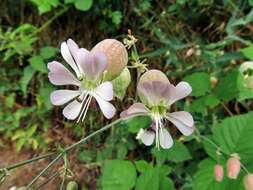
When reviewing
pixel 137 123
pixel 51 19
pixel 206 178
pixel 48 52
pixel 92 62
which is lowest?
pixel 206 178

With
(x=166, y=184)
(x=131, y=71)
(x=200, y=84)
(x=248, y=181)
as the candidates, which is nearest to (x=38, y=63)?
(x=131, y=71)

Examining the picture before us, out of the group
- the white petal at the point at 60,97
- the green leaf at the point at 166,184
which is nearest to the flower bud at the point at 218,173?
the green leaf at the point at 166,184

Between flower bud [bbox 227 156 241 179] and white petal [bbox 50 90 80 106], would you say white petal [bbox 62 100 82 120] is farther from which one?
flower bud [bbox 227 156 241 179]

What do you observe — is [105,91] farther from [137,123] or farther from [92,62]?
[137,123]

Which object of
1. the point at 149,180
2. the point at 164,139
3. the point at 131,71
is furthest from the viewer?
the point at 131,71

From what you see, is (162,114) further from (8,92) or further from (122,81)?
(8,92)

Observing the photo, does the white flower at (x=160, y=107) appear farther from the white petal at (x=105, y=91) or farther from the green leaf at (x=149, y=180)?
the green leaf at (x=149, y=180)
